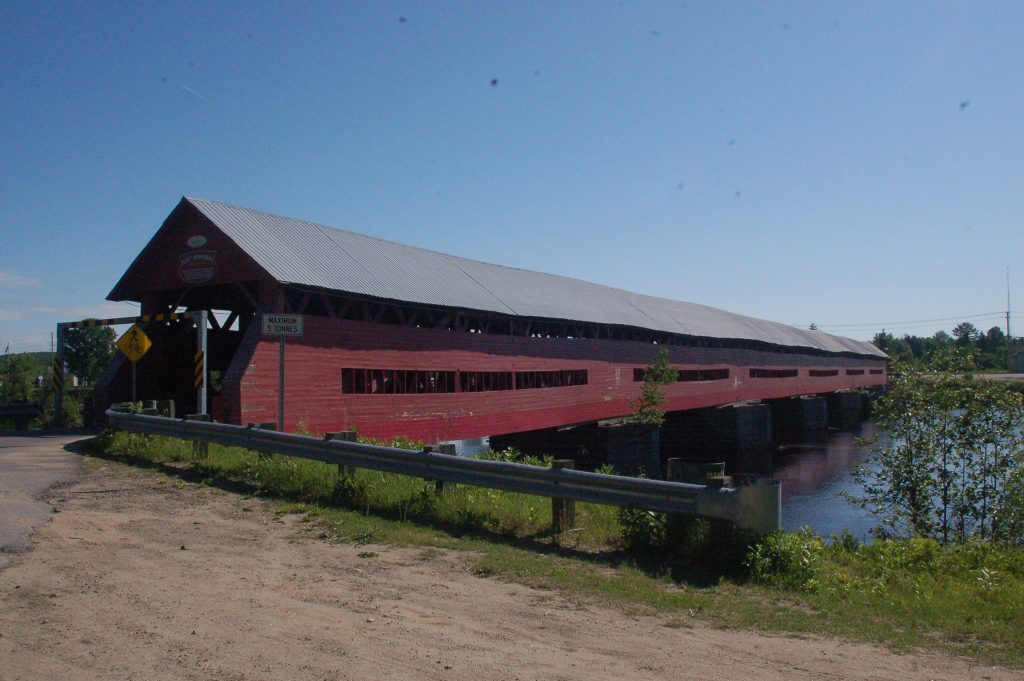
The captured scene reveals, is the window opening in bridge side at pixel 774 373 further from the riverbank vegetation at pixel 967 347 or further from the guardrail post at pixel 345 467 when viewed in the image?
the guardrail post at pixel 345 467

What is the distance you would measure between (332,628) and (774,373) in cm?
4729

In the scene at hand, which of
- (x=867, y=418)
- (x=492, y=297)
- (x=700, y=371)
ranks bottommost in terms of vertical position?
(x=867, y=418)

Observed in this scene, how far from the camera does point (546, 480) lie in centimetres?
693

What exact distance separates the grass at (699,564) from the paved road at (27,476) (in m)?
2.21

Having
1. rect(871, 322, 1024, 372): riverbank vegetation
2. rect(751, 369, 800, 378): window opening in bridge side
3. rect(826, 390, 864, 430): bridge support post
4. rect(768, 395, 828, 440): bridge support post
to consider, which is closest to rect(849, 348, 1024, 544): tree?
rect(871, 322, 1024, 372): riverbank vegetation

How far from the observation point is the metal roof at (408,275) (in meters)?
16.8

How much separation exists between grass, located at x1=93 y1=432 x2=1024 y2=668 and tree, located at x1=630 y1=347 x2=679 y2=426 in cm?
2127

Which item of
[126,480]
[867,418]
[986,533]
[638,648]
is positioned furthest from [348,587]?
[867,418]

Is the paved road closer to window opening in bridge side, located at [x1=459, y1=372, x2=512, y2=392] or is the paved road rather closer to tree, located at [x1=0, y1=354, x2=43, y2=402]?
window opening in bridge side, located at [x1=459, y1=372, x2=512, y2=392]

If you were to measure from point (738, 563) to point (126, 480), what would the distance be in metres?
7.54

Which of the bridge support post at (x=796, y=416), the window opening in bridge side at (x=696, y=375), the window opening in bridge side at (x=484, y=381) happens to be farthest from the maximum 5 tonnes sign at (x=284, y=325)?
the bridge support post at (x=796, y=416)

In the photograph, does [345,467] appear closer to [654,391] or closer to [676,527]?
[676,527]

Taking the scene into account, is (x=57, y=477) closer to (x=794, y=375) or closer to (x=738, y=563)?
(x=738, y=563)

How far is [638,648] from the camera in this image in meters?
4.19
